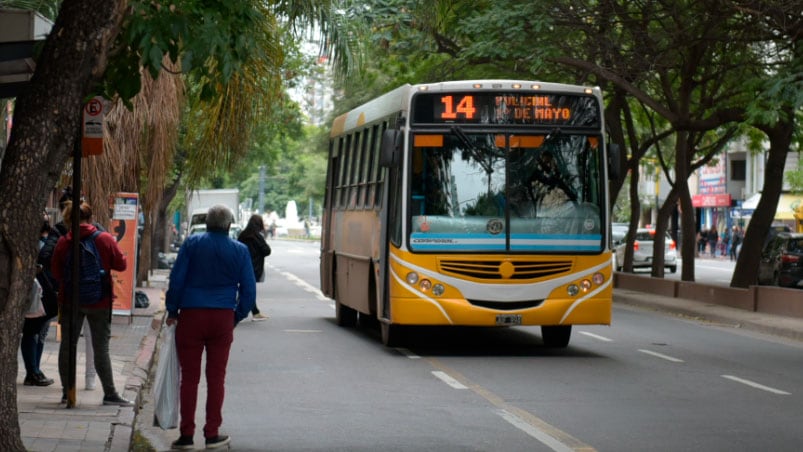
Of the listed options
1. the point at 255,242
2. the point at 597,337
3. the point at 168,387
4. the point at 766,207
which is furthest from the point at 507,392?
the point at 766,207

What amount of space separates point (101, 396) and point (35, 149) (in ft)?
15.4

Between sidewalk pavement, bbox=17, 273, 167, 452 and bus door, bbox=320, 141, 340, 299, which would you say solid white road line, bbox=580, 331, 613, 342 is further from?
sidewalk pavement, bbox=17, 273, 167, 452

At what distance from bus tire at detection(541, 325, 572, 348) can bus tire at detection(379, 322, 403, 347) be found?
187 centimetres

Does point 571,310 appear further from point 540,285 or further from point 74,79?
point 74,79

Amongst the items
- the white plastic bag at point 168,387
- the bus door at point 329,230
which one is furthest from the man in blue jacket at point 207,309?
the bus door at point 329,230

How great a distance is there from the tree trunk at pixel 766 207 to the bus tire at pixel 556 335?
10.9 m

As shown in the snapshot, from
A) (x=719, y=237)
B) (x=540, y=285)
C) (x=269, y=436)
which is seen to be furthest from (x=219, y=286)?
(x=719, y=237)

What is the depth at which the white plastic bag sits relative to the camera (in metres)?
9.93

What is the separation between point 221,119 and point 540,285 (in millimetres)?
4210

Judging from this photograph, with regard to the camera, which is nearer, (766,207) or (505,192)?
(505,192)

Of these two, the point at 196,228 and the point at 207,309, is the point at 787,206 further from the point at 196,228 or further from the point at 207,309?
the point at 207,309

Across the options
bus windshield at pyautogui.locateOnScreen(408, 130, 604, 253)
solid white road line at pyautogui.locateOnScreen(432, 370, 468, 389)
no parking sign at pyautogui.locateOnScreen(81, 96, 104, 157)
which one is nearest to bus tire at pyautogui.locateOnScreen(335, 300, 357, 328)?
bus windshield at pyautogui.locateOnScreen(408, 130, 604, 253)

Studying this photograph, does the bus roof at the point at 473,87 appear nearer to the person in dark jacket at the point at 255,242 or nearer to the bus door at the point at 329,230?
the bus door at the point at 329,230

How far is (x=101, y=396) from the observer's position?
1241 cm
